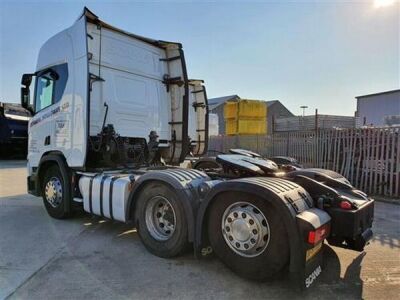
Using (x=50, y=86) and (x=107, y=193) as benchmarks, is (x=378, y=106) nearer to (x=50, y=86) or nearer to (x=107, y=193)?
(x=50, y=86)

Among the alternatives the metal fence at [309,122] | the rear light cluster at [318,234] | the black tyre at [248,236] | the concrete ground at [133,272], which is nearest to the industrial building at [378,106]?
the metal fence at [309,122]

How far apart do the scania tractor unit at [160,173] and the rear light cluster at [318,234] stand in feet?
0.05

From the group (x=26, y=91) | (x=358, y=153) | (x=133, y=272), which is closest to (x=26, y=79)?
(x=26, y=91)

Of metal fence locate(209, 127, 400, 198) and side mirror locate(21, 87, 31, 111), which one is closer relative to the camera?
side mirror locate(21, 87, 31, 111)

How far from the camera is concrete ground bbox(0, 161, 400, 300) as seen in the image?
3.41 m

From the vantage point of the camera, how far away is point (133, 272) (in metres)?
3.89

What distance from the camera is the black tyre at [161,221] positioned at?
4133 millimetres

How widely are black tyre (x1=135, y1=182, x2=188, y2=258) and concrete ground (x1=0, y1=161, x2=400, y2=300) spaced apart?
6.6 inches

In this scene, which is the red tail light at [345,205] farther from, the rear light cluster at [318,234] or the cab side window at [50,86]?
the cab side window at [50,86]

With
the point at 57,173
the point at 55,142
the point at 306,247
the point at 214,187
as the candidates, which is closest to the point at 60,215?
the point at 57,173

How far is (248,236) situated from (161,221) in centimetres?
137

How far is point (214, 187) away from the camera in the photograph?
3758 mm

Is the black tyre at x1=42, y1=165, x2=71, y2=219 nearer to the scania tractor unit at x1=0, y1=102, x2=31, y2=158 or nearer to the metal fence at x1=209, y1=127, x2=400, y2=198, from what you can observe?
the metal fence at x1=209, y1=127, x2=400, y2=198

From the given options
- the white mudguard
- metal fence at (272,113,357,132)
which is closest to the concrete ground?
the white mudguard
